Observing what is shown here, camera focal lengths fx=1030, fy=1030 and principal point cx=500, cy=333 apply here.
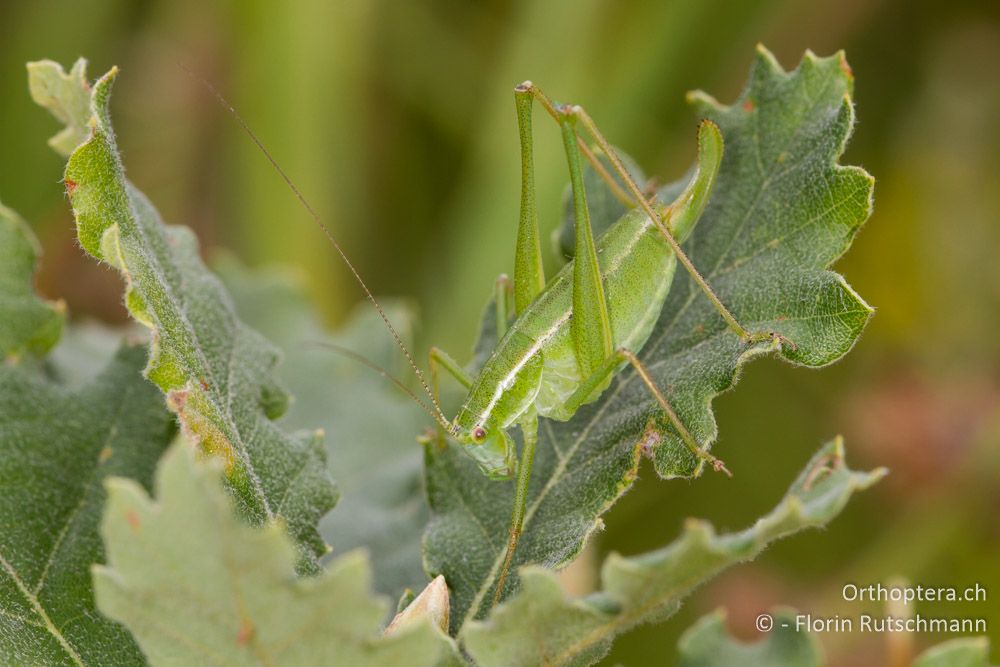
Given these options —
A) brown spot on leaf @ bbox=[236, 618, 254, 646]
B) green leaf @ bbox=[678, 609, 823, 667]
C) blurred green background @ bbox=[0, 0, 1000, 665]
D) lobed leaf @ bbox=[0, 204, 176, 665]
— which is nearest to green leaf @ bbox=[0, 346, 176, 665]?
lobed leaf @ bbox=[0, 204, 176, 665]

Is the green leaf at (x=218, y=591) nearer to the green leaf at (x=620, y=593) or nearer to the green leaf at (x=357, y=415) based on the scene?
the green leaf at (x=620, y=593)

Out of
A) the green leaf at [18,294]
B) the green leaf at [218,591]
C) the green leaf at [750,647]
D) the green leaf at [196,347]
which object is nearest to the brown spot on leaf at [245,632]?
the green leaf at [218,591]

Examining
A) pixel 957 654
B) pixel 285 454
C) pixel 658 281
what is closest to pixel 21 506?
pixel 285 454

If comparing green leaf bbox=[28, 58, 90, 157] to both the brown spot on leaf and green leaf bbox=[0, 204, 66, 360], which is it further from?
the brown spot on leaf

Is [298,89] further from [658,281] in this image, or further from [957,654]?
[957,654]

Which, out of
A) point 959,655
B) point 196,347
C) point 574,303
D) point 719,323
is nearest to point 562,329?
point 574,303

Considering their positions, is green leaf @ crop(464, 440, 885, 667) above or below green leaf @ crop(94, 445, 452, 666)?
above

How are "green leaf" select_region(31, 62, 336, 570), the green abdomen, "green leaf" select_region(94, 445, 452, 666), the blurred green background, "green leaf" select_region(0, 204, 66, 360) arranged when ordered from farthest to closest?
the blurred green background → the green abdomen → "green leaf" select_region(0, 204, 66, 360) → "green leaf" select_region(31, 62, 336, 570) → "green leaf" select_region(94, 445, 452, 666)
